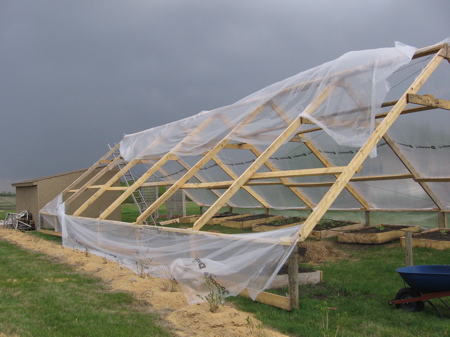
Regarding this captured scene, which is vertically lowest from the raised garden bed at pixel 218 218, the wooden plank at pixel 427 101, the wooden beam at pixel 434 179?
the raised garden bed at pixel 218 218

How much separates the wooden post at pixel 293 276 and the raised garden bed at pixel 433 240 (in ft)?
13.2

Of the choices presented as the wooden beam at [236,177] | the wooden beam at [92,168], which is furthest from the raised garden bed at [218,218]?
the wooden beam at [92,168]

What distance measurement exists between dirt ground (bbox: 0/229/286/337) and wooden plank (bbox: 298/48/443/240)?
1.04 meters

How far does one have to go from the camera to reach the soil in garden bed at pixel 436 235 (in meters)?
7.50

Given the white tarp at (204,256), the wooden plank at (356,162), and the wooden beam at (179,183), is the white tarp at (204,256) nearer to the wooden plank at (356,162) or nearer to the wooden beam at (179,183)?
the wooden plank at (356,162)

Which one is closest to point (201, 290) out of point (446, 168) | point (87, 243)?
point (87, 243)

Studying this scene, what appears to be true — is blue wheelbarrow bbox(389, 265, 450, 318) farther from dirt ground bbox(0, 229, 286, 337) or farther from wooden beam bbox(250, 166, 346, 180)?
dirt ground bbox(0, 229, 286, 337)

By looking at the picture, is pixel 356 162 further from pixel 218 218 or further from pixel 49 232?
pixel 49 232

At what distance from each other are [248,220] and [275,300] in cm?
752

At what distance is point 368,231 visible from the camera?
28.8ft

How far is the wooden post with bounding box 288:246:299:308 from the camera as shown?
4305 mm

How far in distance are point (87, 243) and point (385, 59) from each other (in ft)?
21.6

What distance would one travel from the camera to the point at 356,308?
4.39 m

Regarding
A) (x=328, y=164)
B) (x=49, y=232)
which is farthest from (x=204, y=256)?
(x=49, y=232)
